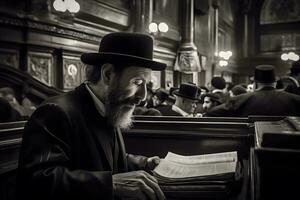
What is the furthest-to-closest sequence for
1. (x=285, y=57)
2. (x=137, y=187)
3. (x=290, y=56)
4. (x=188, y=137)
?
(x=285, y=57), (x=290, y=56), (x=188, y=137), (x=137, y=187)

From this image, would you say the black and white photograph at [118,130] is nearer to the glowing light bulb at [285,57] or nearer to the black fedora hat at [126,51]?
the black fedora hat at [126,51]

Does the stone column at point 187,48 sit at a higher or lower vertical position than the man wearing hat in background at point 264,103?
higher

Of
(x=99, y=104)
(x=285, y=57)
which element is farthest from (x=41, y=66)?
(x=285, y=57)

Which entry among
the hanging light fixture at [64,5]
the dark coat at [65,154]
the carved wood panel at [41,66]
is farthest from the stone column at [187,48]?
the dark coat at [65,154]

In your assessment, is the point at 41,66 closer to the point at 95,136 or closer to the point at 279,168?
the point at 95,136

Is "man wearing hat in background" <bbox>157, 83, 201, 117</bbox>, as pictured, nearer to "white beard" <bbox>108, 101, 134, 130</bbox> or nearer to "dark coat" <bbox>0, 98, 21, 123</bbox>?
"dark coat" <bbox>0, 98, 21, 123</bbox>

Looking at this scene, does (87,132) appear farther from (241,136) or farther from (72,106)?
(241,136)

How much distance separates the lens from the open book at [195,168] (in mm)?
1322

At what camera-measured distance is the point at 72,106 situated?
1498 millimetres

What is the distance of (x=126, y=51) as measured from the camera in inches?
60.8

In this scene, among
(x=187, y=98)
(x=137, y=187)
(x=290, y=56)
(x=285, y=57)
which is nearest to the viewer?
(x=137, y=187)

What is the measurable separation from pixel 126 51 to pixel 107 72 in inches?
5.3

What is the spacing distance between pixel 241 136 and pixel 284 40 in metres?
17.9

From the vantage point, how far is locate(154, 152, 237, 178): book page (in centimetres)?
137
